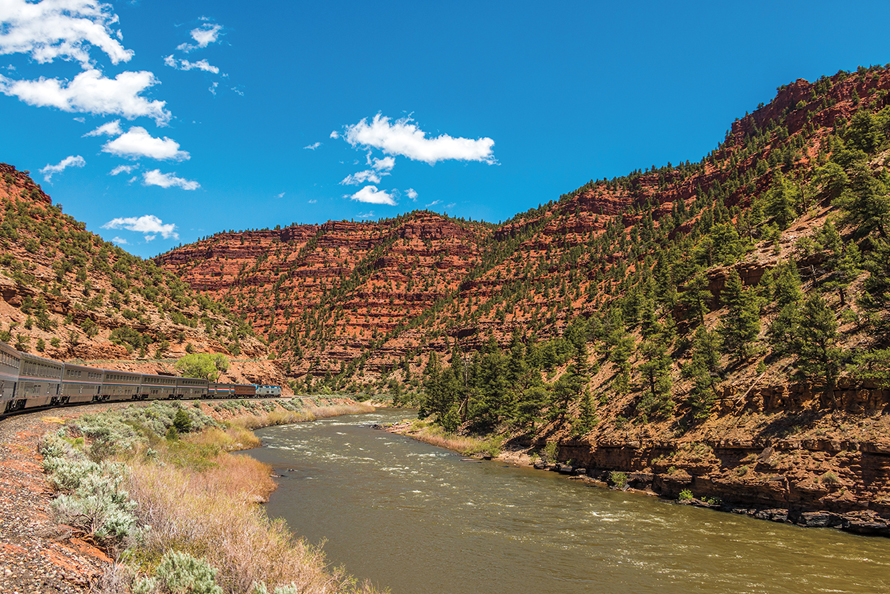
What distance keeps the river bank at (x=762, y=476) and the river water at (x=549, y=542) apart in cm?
101

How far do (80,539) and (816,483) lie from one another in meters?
27.0

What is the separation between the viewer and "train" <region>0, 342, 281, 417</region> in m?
24.2

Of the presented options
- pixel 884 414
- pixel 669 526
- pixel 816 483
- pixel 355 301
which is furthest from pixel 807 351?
pixel 355 301

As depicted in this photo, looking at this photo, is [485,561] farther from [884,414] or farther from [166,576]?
[884,414]

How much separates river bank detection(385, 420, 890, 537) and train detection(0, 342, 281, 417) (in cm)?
3456

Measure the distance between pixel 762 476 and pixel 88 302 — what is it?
271 feet

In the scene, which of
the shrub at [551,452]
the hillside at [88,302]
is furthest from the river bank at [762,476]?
the hillside at [88,302]

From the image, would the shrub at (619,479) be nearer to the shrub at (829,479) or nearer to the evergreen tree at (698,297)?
the shrub at (829,479)

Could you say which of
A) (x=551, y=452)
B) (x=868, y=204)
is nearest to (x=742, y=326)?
(x=868, y=204)

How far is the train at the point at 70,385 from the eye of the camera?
24.2 meters

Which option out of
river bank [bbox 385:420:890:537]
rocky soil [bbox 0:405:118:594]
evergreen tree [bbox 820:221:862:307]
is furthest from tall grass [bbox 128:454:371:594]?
evergreen tree [bbox 820:221:862:307]

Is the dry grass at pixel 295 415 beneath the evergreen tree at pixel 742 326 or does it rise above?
beneath

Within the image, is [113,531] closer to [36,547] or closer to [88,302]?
[36,547]

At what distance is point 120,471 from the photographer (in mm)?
13727
